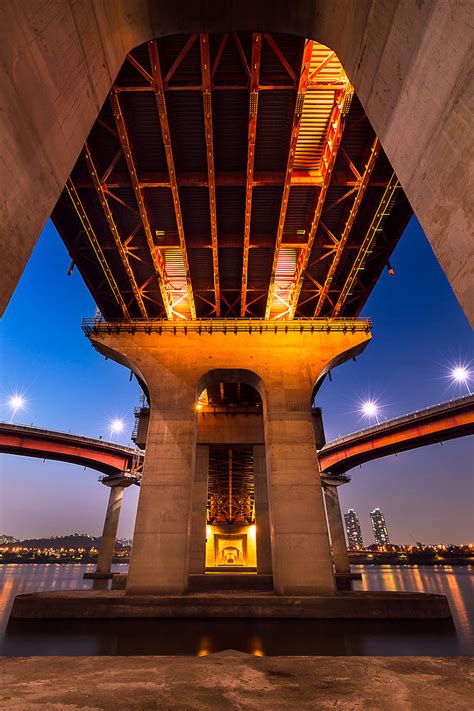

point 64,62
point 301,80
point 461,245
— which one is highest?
point 301,80

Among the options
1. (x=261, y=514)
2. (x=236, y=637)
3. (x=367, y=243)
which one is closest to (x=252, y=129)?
(x=367, y=243)

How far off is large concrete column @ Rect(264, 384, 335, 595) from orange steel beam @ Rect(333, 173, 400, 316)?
205 inches

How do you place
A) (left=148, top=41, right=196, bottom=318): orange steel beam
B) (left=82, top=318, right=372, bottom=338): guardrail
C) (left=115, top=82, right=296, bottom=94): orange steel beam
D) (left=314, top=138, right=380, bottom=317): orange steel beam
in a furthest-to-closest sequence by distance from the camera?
(left=82, top=318, right=372, bottom=338): guardrail → (left=314, top=138, right=380, bottom=317): orange steel beam → (left=115, top=82, right=296, bottom=94): orange steel beam → (left=148, top=41, right=196, bottom=318): orange steel beam

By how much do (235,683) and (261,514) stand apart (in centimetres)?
2423

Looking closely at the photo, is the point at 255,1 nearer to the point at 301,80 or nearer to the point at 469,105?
the point at 469,105

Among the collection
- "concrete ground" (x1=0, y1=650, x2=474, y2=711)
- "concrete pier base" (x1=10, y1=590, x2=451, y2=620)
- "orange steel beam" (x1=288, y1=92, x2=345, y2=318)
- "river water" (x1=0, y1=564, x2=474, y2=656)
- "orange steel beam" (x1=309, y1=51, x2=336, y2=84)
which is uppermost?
"orange steel beam" (x1=288, y1=92, x2=345, y2=318)

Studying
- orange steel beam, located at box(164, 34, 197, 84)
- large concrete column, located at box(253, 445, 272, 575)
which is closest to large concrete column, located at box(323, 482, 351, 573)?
→ large concrete column, located at box(253, 445, 272, 575)

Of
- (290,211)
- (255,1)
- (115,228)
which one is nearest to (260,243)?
(290,211)

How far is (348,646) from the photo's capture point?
29.5 feet

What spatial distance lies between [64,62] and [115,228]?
1137 cm

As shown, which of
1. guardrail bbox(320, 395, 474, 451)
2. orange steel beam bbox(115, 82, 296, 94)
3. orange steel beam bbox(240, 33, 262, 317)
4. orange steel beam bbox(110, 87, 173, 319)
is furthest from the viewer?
guardrail bbox(320, 395, 474, 451)

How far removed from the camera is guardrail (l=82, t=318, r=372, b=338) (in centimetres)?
1936

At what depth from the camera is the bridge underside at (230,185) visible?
395 inches

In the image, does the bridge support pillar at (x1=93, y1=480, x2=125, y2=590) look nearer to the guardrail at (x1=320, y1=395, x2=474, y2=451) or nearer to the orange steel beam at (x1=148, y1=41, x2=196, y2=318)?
the guardrail at (x1=320, y1=395, x2=474, y2=451)
